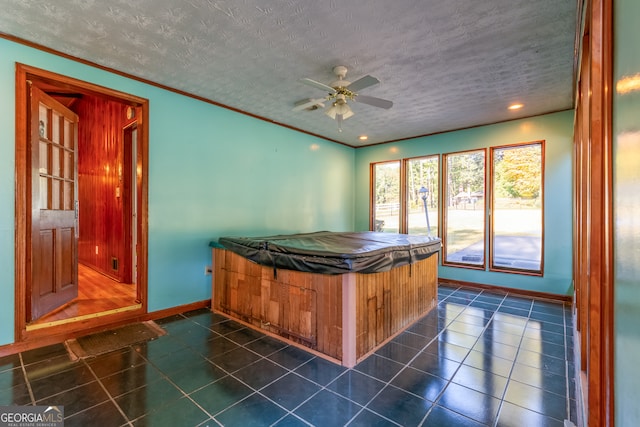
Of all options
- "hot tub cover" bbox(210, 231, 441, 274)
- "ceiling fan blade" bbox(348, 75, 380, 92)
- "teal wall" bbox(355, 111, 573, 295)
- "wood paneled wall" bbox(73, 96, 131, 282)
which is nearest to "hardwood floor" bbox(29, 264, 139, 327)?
"wood paneled wall" bbox(73, 96, 131, 282)

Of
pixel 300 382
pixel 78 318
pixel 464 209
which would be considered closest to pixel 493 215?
pixel 464 209

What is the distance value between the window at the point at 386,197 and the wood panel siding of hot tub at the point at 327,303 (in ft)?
8.35

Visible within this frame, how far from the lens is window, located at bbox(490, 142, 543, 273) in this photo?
448 cm

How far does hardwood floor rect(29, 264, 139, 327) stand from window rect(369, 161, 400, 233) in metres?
4.64

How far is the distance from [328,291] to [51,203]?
3139 mm

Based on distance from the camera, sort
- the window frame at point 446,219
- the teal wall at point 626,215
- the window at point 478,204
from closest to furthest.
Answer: the teal wall at point 626,215 < the window at point 478,204 < the window frame at point 446,219

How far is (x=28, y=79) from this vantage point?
8.81 feet

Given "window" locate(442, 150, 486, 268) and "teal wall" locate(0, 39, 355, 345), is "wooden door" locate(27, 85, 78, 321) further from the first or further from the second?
"window" locate(442, 150, 486, 268)

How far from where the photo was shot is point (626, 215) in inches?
29.2

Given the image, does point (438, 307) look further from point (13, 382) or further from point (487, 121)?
point (13, 382)

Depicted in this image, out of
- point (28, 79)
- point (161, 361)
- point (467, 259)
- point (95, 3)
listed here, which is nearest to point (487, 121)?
point (467, 259)

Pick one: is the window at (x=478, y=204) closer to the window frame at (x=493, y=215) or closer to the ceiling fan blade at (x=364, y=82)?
the window frame at (x=493, y=215)

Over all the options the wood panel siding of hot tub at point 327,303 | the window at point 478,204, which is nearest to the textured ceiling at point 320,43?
Result: the window at point 478,204

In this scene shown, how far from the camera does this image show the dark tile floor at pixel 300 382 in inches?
71.4
